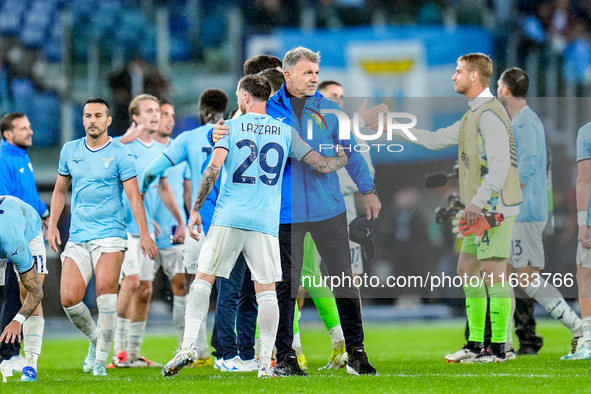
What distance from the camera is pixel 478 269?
7281 millimetres

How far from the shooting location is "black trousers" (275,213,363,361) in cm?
611

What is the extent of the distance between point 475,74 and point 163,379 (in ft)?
10.7

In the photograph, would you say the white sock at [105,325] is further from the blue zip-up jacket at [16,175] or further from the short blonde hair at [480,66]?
the short blonde hair at [480,66]

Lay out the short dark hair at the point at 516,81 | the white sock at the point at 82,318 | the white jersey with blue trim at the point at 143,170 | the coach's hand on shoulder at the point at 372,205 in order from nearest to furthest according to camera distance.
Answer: the coach's hand on shoulder at the point at 372,205, the white sock at the point at 82,318, the short dark hair at the point at 516,81, the white jersey with blue trim at the point at 143,170

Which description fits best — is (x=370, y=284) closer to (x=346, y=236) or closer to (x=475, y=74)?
(x=346, y=236)

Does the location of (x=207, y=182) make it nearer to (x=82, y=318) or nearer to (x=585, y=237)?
(x=82, y=318)

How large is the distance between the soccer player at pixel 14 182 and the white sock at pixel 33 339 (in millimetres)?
851

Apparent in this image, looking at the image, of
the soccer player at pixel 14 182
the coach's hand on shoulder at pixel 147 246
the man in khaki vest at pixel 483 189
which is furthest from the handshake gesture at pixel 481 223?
the soccer player at pixel 14 182

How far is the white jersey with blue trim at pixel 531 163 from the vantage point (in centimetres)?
760

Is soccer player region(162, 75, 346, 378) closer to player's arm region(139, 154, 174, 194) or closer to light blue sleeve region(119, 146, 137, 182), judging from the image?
light blue sleeve region(119, 146, 137, 182)

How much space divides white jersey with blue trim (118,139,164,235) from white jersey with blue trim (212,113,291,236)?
2271 mm

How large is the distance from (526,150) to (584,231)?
0.79 m

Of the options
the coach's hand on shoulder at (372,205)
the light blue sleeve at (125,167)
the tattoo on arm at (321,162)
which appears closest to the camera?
the tattoo on arm at (321,162)

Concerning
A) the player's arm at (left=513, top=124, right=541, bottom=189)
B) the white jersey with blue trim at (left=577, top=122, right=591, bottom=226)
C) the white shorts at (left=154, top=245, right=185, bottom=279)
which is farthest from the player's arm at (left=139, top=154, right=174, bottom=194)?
the white jersey with blue trim at (left=577, top=122, right=591, bottom=226)
